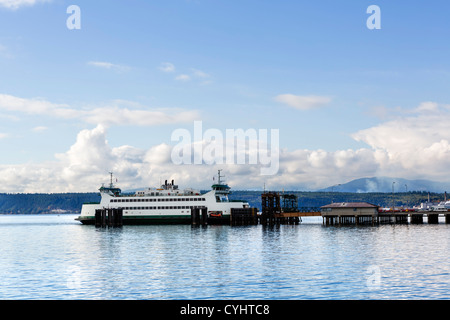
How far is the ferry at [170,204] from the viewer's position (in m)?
141

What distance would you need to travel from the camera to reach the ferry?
141 m

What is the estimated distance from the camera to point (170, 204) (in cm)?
14200

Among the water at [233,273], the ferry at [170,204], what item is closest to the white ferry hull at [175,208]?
the ferry at [170,204]

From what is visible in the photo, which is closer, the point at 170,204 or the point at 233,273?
the point at 233,273

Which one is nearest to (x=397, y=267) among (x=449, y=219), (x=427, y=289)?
(x=427, y=289)

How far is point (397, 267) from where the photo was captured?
46156mm

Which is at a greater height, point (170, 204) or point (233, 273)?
point (170, 204)

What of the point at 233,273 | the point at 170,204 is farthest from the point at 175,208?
the point at 233,273

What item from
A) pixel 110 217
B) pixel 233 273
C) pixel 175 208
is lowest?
pixel 233 273

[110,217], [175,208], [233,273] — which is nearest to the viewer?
[233,273]

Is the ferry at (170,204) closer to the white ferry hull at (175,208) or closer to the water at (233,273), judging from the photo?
the white ferry hull at (175,208)

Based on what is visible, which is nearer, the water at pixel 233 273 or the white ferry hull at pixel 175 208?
the water at pixel 233 273

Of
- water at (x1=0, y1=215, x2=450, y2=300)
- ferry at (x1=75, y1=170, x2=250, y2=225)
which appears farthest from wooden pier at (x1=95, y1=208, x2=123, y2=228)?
water at (x1=0, y1=215, x2=450, y2=300)

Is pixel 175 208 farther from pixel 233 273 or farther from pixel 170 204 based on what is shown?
pixel 233 273
